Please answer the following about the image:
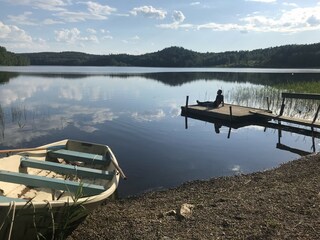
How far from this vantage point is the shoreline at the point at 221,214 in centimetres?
564

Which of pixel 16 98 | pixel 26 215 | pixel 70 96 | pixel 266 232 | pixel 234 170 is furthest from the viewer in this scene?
pixel 70 96

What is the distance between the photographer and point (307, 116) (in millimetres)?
22953

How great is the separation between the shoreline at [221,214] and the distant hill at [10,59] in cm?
13966

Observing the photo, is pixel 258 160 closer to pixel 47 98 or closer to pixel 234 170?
pixel 234 170

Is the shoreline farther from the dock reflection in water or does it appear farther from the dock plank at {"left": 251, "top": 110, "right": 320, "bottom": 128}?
the dock plank at {"left": 251, "top": 110, "right": 320, "bottom": 128}

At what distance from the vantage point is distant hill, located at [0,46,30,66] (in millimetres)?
134500

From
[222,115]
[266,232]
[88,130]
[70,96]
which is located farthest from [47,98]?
[266,232]

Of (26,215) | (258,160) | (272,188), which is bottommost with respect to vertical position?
(258,160)

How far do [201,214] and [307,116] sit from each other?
1890 centimetres

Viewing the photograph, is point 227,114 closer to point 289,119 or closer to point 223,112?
point 223,112

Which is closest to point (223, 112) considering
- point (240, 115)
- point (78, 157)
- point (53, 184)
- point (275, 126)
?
point (240, 115)

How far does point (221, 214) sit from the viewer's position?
6.38m

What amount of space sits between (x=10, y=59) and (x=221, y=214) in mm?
152146

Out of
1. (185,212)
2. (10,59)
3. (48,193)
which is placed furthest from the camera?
(10,59)
